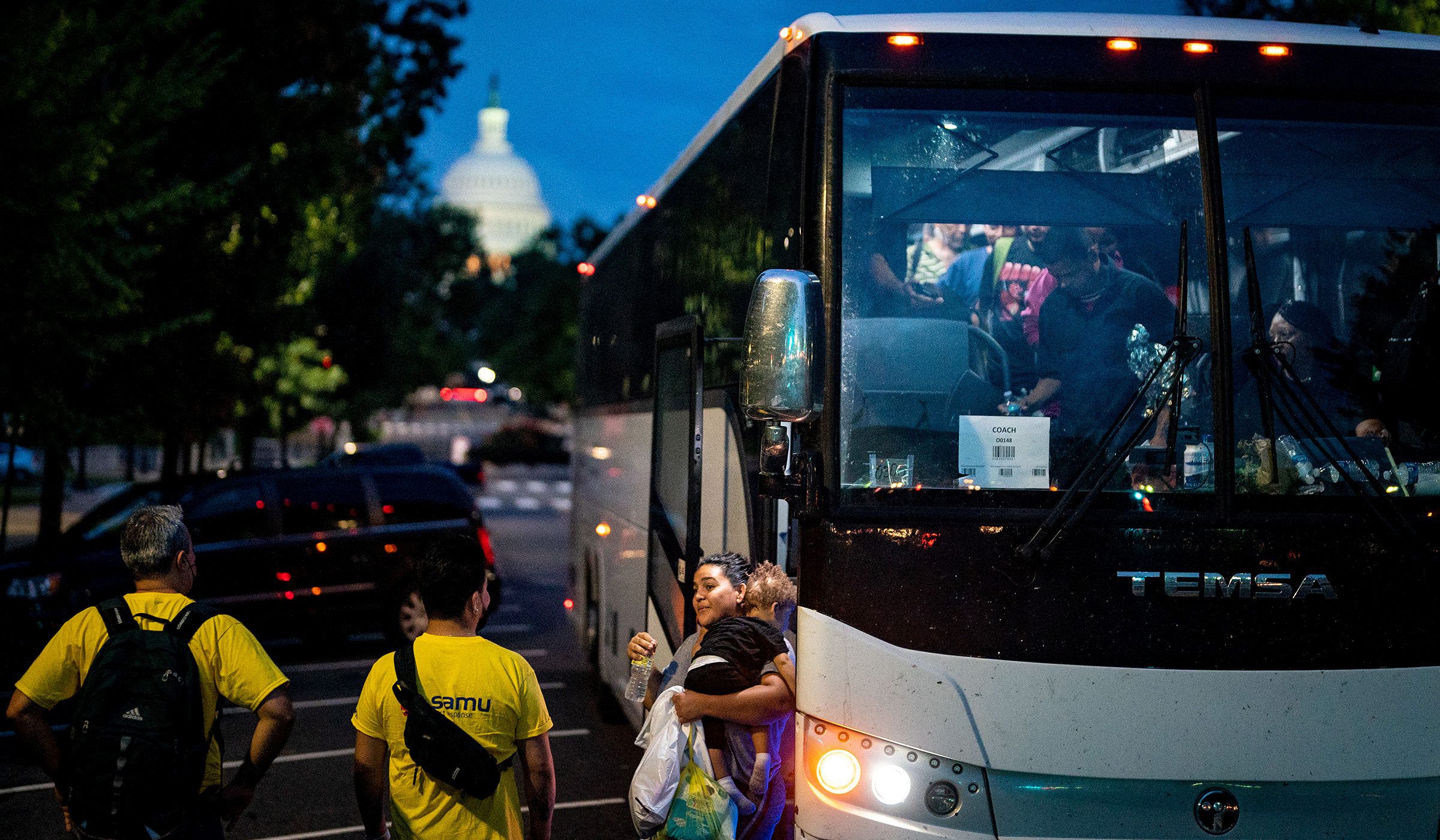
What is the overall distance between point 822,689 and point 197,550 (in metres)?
9.33

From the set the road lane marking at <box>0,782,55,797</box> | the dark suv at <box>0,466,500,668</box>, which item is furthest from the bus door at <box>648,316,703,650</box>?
the dark suv at <box>0,466,500,668</box>

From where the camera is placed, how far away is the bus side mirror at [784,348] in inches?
163

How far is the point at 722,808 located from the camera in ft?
15.7

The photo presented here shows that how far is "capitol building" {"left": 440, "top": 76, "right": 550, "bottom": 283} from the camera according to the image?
159 metres

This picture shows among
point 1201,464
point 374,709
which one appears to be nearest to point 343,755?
point 374,709

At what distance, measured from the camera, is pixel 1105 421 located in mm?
4406

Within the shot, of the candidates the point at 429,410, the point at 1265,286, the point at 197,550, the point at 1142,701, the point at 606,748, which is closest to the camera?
the point at 1142,701

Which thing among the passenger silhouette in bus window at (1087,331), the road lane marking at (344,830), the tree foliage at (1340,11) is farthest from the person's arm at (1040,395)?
the tree foliage at (1340,11)

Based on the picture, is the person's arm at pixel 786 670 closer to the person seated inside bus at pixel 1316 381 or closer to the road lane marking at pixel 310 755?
the person seated inside bus at pixel 1316 381

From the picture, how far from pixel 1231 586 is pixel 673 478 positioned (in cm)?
269

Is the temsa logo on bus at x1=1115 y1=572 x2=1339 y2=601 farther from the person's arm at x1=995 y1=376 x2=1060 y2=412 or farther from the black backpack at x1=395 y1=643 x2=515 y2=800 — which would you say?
the black backpack at x1=395 y1=643 x2=515 y2=800

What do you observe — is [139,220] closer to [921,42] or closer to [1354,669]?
[921,42]

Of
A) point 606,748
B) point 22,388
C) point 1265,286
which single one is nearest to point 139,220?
point 22,388

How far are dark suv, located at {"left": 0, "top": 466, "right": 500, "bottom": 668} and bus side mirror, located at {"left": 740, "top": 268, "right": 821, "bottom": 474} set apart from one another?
27.7ft
